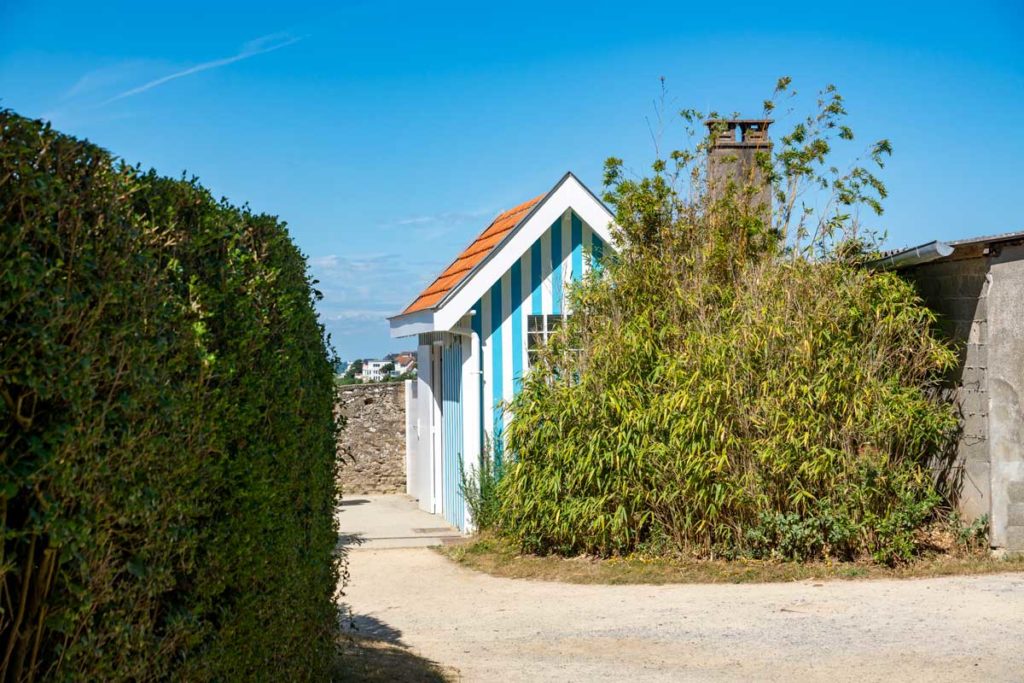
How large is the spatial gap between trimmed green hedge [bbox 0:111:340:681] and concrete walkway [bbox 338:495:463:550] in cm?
764

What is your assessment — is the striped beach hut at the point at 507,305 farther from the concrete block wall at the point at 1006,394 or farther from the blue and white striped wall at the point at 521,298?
the concrete block wall at the point at 1006,394

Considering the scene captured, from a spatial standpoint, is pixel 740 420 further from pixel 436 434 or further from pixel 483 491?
pixel 436 434

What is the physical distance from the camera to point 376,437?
1972 centimetres

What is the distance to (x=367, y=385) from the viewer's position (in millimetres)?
19812

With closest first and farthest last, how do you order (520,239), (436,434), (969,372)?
(969,372), (520,239), (436,434)

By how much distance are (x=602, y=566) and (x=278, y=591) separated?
704 cm

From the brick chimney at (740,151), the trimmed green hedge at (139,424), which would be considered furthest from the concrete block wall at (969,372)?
the trimmed green hedge at (139,424)

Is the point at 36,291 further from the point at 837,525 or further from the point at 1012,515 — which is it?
the point at 1012,515

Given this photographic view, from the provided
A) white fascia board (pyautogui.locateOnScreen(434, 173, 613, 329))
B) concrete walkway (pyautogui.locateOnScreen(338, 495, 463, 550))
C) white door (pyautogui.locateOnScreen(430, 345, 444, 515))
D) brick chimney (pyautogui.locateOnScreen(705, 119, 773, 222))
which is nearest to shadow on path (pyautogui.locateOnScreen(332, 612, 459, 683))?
concrete walkway (pyautogui.locateOnScreen(338, 495, 463, 550))

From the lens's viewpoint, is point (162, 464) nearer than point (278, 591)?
Yes

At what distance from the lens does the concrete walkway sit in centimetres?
1375

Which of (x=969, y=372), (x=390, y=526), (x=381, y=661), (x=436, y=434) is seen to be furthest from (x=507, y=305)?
(x=381, y=661)

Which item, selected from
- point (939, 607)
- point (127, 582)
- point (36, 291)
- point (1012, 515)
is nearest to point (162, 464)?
point (127, 582)

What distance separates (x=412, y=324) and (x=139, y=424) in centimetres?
1159
